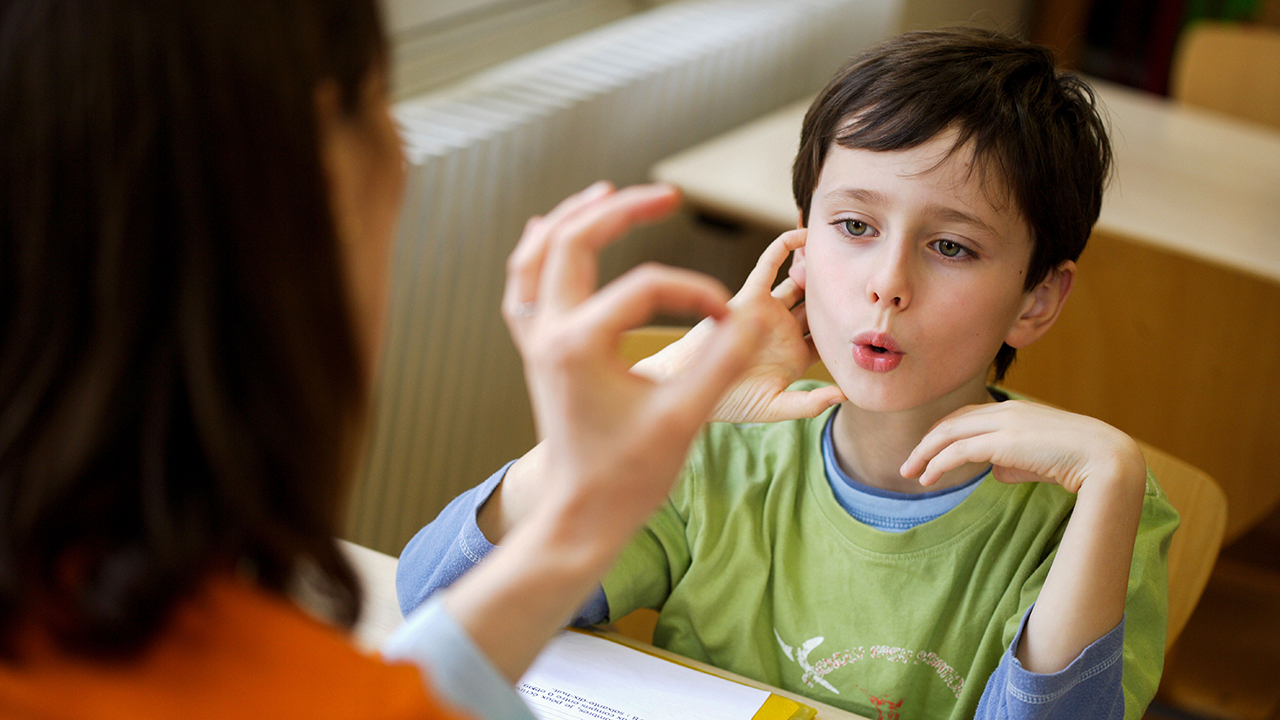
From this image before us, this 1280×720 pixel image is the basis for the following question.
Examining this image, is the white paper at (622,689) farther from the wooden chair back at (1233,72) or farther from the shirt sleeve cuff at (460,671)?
the wooden chair back at (1233,72)

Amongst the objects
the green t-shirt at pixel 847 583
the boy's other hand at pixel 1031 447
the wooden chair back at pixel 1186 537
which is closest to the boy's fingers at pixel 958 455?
the boy's other hand at pixel 1031 447

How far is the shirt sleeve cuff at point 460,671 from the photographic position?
620mm

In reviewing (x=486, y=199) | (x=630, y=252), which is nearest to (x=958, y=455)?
(x=486, y=199)

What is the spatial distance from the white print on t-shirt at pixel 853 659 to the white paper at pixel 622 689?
0.11 metres

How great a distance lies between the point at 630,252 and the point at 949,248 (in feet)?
4.89

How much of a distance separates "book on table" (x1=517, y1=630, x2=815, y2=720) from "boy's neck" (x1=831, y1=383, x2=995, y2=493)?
0.81 ft

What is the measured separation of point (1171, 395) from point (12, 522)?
1.65 m

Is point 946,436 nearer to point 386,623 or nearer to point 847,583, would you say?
point 847,583

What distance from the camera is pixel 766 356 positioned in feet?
3.58

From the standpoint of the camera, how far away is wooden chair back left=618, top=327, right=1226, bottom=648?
1238 millimetres

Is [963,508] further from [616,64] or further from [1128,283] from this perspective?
[616,64]

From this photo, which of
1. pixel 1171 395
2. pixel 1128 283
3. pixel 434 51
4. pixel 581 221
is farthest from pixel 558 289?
pixel 434 51

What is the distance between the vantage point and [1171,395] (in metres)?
1.76

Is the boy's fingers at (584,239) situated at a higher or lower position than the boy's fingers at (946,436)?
higher
